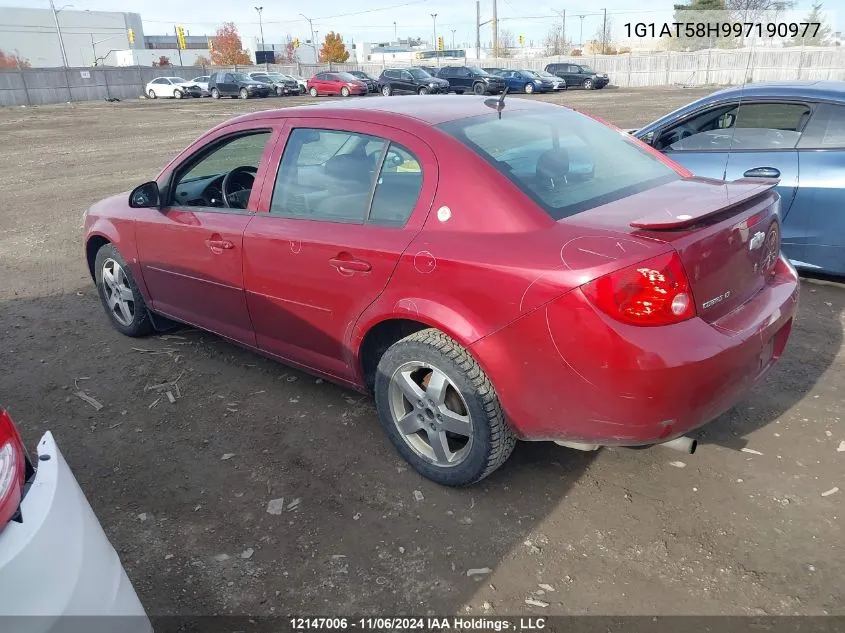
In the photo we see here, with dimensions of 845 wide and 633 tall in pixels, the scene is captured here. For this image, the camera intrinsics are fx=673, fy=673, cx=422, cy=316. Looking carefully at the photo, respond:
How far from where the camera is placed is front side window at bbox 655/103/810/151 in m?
5.28

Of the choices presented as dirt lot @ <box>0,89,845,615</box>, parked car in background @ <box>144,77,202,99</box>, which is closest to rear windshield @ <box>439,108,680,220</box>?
dirt lot @ <box>0,89,845,615</box>

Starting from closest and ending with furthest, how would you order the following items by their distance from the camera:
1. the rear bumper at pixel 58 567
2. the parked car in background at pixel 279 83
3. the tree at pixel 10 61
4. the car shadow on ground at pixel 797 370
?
the rear bumper at pixel 58 567 → the car shadow on ground at pixel 797 370 → the parked car in background at pixel 279 83 → the tree at pixel 10 61

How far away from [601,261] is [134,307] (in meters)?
3.69

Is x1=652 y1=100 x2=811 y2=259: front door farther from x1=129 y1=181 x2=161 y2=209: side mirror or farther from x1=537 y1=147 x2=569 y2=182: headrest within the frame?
x1=129 y1=181 x2=161 y2=209: side mirror

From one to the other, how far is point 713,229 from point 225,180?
313 centimetres

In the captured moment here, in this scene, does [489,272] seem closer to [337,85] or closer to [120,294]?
[120,294]

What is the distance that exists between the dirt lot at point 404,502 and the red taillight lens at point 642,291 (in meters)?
1.00

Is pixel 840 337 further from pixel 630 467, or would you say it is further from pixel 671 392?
pixel 671 392

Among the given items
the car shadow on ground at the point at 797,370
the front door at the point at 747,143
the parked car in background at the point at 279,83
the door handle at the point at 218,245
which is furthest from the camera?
the parked car in background at the point at 279,83

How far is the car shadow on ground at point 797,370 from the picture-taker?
351 cm

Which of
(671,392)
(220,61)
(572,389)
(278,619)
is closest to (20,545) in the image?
(278,619)

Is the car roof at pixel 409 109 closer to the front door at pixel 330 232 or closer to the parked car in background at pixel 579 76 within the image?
the front door at pixel 330 232

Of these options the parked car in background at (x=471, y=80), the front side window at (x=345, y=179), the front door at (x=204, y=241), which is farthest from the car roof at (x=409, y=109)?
the parked car in background at (x=471, y=80)

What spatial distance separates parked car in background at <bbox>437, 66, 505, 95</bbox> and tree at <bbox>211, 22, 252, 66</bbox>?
56.5 m
